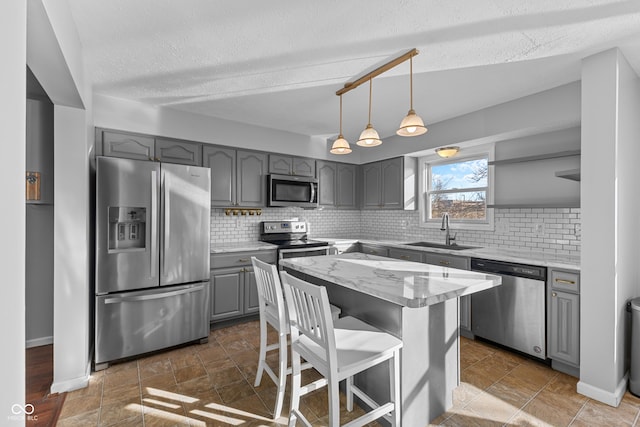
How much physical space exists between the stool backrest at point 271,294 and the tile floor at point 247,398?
0.60m

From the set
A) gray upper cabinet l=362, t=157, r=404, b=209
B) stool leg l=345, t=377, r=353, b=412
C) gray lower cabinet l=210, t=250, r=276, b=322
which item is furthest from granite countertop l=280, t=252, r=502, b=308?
gray upper cabinet l=362, t=157, r=404, b=209

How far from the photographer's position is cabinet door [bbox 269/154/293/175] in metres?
4.23

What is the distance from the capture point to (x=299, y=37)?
6.68ft

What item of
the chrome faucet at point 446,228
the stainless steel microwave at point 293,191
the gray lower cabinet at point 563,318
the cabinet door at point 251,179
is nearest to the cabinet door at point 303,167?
the stainless steel microwave at point 293,191

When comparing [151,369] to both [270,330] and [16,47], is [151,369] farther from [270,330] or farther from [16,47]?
[16,47]

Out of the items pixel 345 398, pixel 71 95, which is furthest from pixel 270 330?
pixel 71 95

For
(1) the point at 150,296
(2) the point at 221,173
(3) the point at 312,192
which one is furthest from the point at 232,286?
(3) the point at 312,192

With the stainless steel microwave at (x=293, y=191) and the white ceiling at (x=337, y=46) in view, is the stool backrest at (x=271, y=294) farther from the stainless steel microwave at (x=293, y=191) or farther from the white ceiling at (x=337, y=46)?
the stainless steel microwave at (x=293, y=191)

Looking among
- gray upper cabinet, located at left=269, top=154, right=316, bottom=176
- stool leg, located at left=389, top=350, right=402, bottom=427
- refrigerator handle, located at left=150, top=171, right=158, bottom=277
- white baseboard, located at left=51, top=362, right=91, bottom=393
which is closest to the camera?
stool leg, located at left=389, top=350, right=402, bottom=427

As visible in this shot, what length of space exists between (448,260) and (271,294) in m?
2.15

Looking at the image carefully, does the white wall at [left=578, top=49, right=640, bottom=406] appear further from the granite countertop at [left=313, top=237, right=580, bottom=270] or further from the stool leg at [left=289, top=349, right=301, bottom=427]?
the stool leg at [left=289, top=349, right=301, bottom=427]

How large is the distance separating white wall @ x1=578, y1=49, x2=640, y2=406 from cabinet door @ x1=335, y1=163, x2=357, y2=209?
315cm

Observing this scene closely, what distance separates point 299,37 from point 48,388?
314 cm

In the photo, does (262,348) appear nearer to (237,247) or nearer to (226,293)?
(226,293)
